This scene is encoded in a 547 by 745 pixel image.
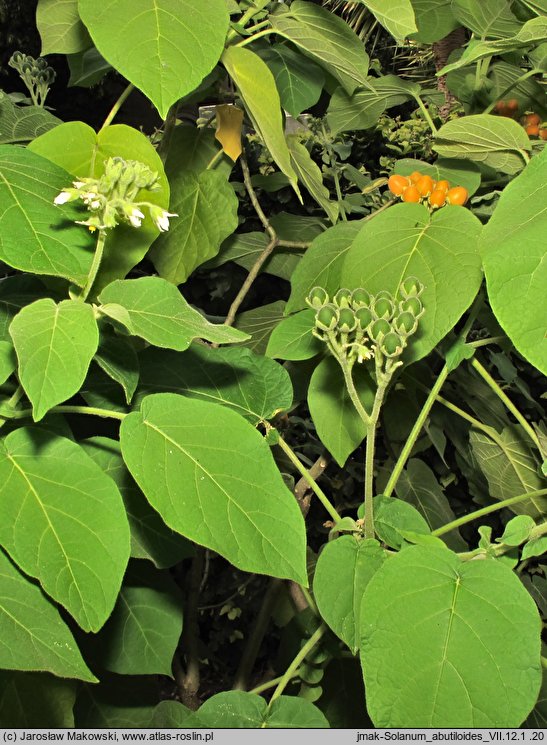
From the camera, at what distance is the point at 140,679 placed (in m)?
0.72

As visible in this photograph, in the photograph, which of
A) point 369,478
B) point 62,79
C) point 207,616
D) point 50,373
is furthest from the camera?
point 62,79

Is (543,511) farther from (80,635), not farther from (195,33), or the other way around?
(195,33)

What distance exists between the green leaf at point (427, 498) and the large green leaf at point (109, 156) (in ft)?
2.00

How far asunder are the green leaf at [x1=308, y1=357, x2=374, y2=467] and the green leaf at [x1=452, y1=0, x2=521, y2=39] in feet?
1.38

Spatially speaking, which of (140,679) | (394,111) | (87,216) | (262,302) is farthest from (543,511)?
(394,111)

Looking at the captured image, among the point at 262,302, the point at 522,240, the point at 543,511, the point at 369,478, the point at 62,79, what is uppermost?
the point at 522,240

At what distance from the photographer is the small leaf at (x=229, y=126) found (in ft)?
2.40

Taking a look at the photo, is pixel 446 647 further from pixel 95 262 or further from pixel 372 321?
pixel 95 262

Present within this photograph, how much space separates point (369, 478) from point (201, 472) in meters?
0.14

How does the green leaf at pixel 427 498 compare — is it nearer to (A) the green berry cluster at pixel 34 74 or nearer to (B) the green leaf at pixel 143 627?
(B) the green leaf at pixel 143 627

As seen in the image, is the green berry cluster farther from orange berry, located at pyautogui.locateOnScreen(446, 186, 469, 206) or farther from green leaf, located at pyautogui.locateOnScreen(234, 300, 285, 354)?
orange berry, located at pyautogui.locateOnScreen(446, 186, 469, 206)

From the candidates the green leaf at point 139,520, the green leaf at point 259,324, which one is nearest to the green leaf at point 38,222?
the green leaf at point 139,520

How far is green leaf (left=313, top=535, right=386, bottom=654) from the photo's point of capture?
1.58ft

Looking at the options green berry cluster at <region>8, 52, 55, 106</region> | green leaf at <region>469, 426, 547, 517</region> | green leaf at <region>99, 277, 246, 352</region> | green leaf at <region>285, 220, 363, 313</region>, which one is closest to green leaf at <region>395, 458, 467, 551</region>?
green leaf at <region>469, 426, 547, 517</region>
